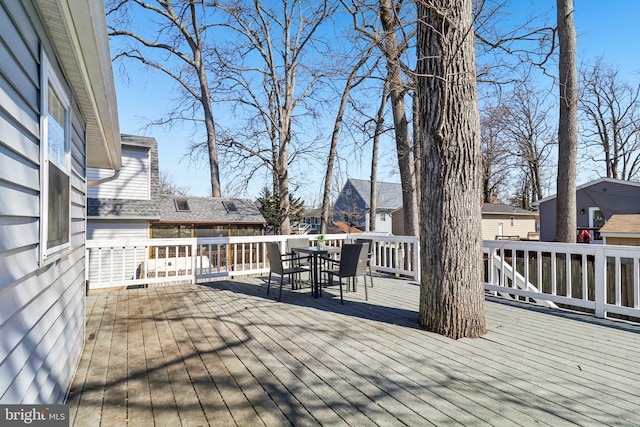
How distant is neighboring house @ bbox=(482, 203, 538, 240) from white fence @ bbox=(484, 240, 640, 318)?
1860cm

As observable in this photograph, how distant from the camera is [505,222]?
25.0 m

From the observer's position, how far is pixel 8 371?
123cm

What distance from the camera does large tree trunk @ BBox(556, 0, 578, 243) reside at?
6.45 metres

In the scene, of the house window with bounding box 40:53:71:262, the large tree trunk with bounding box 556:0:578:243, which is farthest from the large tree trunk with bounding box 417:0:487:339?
the large tree trunk with bounding box 556:0:578:243

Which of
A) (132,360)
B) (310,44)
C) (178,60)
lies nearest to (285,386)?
(132,360)

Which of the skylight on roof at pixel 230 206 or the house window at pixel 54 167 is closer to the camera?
the house window at pixel 54 167

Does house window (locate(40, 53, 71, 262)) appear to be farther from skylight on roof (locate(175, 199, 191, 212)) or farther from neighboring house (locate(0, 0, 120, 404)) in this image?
skylight on roof (locate(175, 199, 191, 212))

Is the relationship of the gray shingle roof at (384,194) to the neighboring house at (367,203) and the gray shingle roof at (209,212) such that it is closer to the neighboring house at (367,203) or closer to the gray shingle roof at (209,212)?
the neighboring house at (367,203)

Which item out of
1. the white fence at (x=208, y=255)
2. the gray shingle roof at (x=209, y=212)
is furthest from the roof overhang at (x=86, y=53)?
the gray shingle roof at (x=209, y=212)

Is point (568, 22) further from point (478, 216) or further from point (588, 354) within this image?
point (588, 354)

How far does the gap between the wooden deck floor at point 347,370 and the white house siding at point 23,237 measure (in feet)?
1.92

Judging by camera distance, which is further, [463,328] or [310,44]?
[310,44]

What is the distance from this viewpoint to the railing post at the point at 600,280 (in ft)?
12.4

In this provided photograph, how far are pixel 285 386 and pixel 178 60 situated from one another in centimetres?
1464
